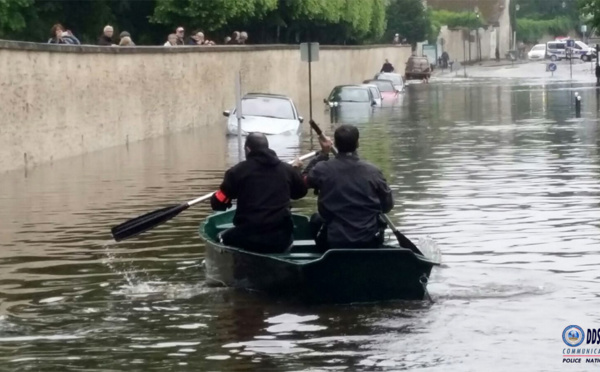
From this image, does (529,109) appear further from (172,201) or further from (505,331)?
(505,331)

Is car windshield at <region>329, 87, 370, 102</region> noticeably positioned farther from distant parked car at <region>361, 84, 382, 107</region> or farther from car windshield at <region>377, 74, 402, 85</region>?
car windshield at <region>377, 74, 402, 85</region>

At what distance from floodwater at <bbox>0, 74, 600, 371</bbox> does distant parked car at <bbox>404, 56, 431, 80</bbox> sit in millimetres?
57283

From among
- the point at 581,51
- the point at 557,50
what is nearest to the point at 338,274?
the point at 581,51

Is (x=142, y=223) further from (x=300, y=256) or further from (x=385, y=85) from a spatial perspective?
(x=385, y=85)

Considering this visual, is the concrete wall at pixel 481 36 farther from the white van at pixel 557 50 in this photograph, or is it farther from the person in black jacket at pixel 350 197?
the person in black jacket at pixel 350 197

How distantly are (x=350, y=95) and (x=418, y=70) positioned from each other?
37029mm

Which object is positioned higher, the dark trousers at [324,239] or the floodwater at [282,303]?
the dark trousers at [324,239]

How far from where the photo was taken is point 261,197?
40.5ft

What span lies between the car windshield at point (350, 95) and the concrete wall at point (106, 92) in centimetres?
255

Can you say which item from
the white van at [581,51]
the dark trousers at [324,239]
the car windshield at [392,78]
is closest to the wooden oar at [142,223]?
the dark trousers at [324,239]

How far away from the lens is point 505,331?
10.6 meters

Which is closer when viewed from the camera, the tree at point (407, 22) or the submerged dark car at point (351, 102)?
the submerged dark car at point (351, 102)

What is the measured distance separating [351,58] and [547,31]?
8677 centimetres

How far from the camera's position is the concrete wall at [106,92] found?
81.8 feet
